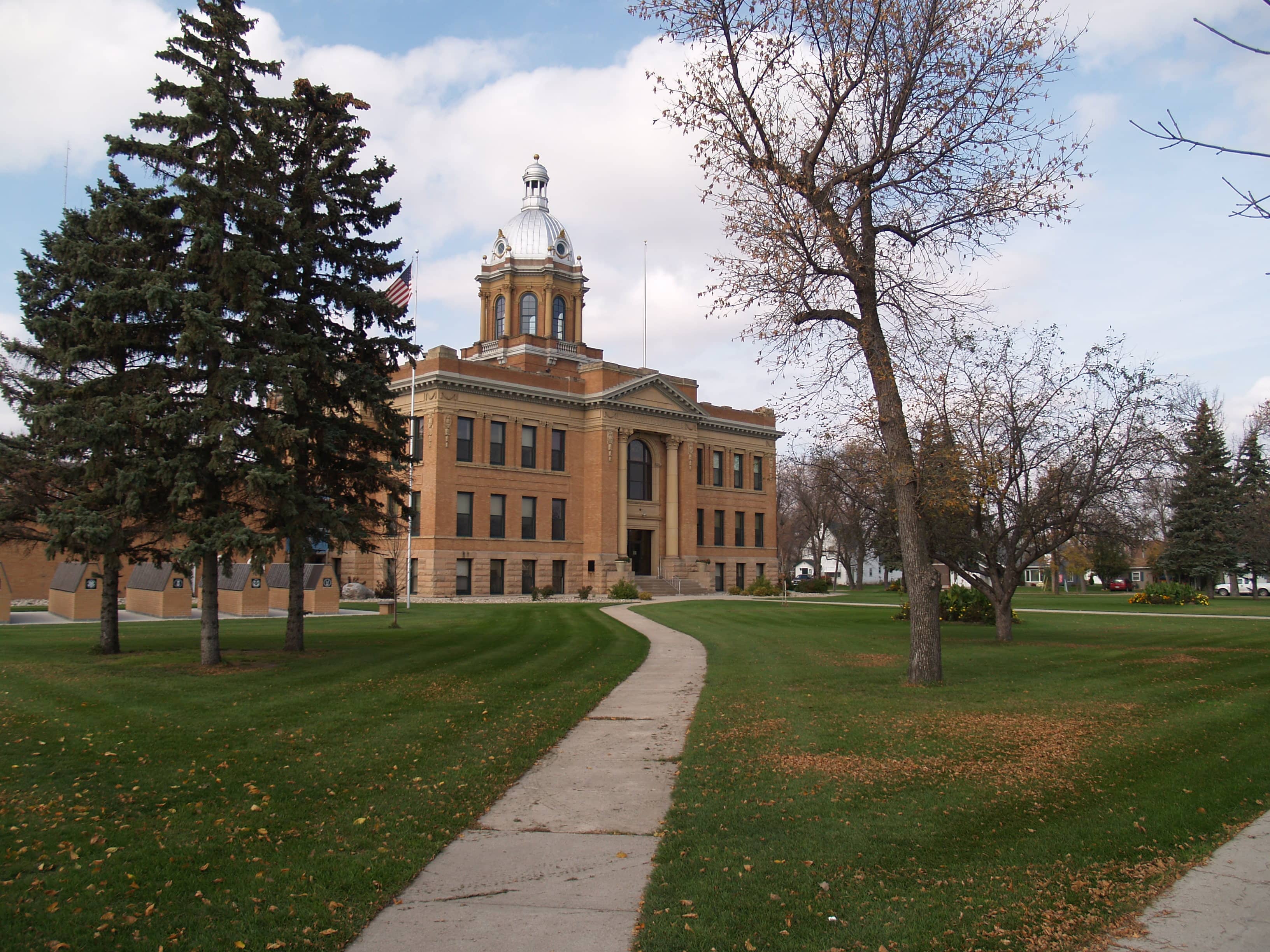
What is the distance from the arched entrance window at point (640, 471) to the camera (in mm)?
55031

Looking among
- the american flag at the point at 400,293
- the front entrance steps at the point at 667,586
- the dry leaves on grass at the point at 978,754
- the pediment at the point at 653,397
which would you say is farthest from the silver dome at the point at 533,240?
the dry leaves on grass at the point at 978,754

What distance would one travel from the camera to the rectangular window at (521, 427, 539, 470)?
163 ft

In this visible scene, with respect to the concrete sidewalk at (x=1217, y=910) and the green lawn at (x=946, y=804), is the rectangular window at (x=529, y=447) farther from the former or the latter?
the concrete sidewalk at (x=1217, y=910)

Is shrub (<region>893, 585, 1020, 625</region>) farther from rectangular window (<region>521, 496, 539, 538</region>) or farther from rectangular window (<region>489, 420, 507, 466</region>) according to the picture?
rectangular window (<region>489, 420, 507, 466</region>)

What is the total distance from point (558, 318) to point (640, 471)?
11.4m

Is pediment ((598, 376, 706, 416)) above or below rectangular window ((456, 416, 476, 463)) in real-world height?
above

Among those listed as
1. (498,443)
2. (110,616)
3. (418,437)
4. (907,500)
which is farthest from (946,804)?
(498,443)

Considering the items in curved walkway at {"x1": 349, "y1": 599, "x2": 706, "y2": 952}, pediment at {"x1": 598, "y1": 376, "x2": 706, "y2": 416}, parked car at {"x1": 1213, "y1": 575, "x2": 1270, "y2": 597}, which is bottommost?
parked car at {"x1": 1213, "y1": 575, "x2": 1270, "y2": 597}

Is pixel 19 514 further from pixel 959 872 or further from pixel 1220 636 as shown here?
pixel 1220 636

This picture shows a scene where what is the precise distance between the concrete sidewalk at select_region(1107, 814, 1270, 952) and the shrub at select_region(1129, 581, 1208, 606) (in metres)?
39.2

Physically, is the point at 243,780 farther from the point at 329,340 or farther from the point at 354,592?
the point at 354,592

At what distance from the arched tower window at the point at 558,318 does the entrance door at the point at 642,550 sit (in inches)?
530

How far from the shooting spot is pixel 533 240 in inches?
2317

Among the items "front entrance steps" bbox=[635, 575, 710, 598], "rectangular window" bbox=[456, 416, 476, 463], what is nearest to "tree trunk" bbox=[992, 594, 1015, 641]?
"front entrance steps" bbox=[635, 575, 710, 598]
